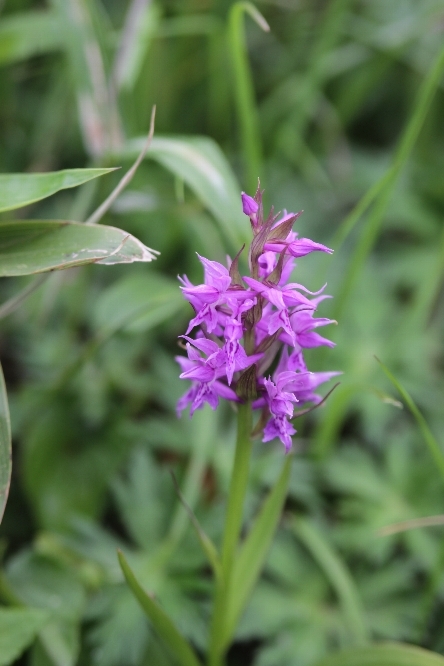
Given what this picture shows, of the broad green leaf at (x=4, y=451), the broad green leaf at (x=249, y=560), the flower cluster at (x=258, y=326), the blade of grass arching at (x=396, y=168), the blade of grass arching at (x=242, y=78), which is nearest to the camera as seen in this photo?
the flower cluster at (x=258, y=326)

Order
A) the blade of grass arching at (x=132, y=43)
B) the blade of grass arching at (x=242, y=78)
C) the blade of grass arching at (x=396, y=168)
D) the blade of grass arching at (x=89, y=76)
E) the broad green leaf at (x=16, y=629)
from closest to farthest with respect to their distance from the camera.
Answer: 1. the broad green leaf at (x=16, y=629)
2. the blade of grass arching at (x=396, y=168)
3. the blade of grass arching at (x=242, y=78)
4. the blade of grass arching at (x=89, y=76)
5. the blade of grass arching at (x=132, y=43)

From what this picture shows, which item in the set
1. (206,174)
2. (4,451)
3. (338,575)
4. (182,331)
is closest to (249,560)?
(338,575)

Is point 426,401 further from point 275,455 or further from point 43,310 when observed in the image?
point 43,310

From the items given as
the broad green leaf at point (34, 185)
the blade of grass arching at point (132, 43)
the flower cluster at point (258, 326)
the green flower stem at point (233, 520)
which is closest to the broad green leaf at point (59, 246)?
the broad green leaf at point (34, 185)

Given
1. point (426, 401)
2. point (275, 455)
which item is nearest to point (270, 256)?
point (275, 455)

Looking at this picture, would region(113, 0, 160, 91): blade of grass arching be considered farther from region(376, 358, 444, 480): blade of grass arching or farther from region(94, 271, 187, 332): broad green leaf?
region(376, 358, 444, 480): blade of grass arching

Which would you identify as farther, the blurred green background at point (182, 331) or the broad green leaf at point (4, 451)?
the blurred green background at point (182, 331)

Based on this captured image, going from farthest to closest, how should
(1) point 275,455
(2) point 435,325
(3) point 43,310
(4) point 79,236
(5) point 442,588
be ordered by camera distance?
(2) point 435,325 < (3) point 43,310 < (1) point 275,455 < (5) point 442,588 < (4) point 79,236

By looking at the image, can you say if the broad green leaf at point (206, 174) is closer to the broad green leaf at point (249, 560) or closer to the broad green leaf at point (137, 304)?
the broad green leaf at point (137, 304)
